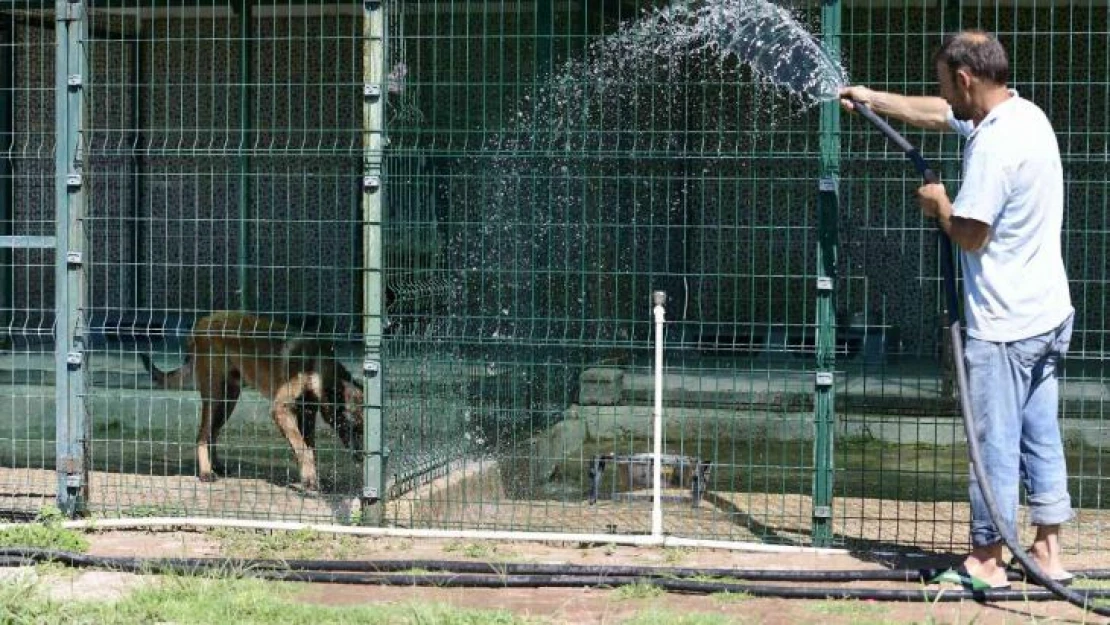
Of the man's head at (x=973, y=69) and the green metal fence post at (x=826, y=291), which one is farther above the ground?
the man's head at (x=973, y=69)

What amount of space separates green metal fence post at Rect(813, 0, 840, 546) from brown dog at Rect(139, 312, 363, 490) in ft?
10.7

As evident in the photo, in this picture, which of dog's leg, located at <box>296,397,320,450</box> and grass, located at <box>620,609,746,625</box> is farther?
dog's leg, located at <box>296,397,320,450</box>

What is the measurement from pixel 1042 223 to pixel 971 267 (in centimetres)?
32

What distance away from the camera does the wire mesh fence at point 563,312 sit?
7.94m

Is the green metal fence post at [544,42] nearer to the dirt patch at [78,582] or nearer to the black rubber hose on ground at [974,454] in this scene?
the black rubber hose on ground at [974,454]

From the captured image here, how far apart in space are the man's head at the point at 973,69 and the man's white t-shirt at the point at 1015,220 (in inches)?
3.3

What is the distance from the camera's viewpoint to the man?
19.9 feet

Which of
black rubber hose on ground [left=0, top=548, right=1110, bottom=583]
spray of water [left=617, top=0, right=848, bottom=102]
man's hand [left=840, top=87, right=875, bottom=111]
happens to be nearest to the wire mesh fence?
spray of water [left=617, top=0, right=848, bottom=102]

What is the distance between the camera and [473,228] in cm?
914

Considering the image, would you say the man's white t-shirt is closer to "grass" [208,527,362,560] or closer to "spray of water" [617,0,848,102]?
"spray of water" [617,0,848,102]

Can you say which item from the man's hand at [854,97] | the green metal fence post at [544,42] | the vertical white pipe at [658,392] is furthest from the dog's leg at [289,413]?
the man's hand at [854,97]

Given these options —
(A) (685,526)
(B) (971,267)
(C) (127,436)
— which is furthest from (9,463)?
(B) (971,267)

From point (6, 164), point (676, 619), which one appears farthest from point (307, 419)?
point (6, 164)

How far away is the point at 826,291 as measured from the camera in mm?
7227
